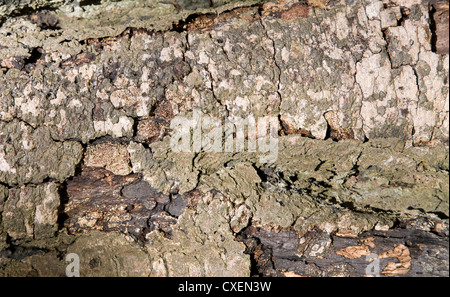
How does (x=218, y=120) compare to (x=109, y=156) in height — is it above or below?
above

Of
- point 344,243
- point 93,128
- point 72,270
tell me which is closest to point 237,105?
point 93,128

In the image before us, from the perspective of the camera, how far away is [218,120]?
128 cm

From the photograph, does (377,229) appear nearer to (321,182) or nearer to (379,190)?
(379,190)

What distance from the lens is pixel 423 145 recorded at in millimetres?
1342

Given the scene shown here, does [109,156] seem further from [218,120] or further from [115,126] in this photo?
[218,120]

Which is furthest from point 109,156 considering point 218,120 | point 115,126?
point 218,120

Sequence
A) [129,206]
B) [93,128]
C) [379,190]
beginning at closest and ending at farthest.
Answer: [93,128], [129,206], [379,190]

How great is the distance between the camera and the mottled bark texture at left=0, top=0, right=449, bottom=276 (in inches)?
49.6

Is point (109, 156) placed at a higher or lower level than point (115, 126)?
lower

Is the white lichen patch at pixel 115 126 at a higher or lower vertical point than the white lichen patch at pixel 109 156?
higher

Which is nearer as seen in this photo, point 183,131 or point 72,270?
point 183,131

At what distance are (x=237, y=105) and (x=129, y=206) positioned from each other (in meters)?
0.60

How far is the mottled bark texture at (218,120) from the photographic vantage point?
126 cm

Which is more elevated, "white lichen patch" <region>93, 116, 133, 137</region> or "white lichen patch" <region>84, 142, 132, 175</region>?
"white lichen patch" <region>93, 116, 133, 137</region>
